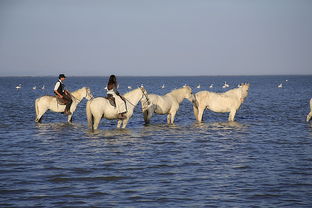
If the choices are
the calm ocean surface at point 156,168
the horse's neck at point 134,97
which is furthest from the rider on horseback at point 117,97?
the calm ocean surface at point 156,168

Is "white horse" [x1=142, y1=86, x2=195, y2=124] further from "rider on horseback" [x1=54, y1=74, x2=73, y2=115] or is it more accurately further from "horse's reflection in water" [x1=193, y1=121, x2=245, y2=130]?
"rider on horseback" [x1=54, y1=74, x2=73, y2=115]


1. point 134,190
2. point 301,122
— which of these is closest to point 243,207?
point 134,190

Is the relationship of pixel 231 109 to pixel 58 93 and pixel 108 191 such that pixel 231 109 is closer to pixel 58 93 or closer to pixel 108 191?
pixel 58 93

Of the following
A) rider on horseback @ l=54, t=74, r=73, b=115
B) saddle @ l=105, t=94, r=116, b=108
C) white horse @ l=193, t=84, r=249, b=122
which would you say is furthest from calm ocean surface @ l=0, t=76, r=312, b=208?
white horse @ l=193, t=84, r=249, b=122

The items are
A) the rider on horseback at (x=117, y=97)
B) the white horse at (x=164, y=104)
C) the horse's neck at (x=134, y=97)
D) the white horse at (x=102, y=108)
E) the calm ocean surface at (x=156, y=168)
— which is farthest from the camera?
the white horse at (x=164, y=104)

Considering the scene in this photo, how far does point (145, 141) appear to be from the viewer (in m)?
15.4

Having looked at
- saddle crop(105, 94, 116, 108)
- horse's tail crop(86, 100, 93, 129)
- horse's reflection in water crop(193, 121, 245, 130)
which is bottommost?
horse's reflection in water crop(193, 121, 245, 130)

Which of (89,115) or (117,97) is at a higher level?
(117,97)

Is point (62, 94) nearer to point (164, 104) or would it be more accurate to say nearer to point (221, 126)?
point (164, 104)

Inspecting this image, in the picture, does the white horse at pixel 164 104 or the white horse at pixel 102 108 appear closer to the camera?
the white horse at pixel 102 108

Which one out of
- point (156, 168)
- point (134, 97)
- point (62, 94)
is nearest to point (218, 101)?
point (134, 97)

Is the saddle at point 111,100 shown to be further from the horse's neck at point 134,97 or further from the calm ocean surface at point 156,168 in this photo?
the calm ocean surface at point 156,168

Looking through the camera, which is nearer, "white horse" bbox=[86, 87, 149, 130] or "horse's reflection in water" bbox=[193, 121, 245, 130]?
"white horse" bbox=[86, 87, 149, 130]

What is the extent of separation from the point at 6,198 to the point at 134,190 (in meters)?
2.40
